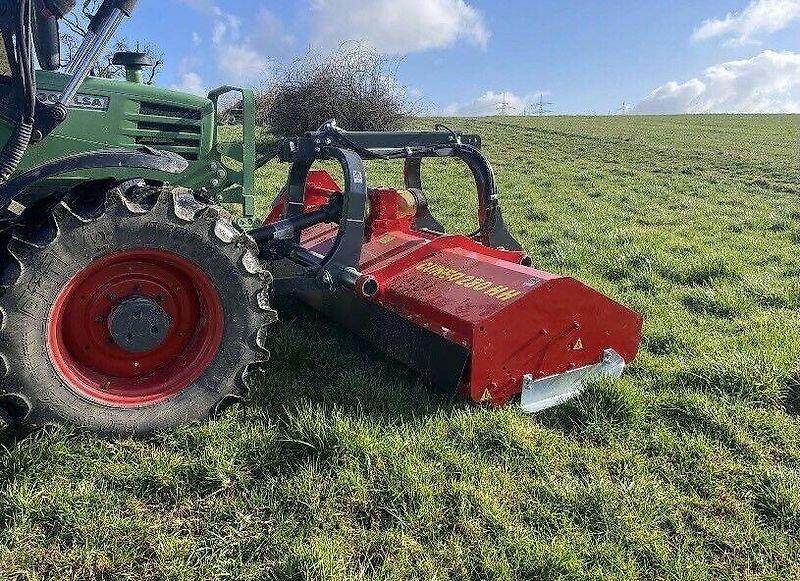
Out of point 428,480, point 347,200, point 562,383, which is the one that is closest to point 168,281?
point 347,200

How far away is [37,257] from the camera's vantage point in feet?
9.52

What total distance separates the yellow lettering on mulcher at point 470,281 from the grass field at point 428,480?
61 centimetres

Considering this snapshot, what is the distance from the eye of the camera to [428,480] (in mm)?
2949

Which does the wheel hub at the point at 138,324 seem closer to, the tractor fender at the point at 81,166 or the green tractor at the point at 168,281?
the green tractor at the point at 168,281

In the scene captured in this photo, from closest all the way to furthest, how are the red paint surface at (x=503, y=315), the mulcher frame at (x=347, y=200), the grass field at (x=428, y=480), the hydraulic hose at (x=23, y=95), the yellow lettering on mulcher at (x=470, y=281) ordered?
1. the grass field at (x=428, y=480)
2. the hydraulic hose at (x=23, y=95)
3. the red paint surface at (x=503, y=315)
4. the yellow lettering on mulcher at (x=470, y=281)
5. the mulcher frame at (x=347, y=200)

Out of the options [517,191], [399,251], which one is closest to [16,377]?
[399,251]

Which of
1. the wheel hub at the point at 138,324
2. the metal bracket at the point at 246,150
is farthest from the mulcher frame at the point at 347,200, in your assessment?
the wheel hub at the point at 138,324

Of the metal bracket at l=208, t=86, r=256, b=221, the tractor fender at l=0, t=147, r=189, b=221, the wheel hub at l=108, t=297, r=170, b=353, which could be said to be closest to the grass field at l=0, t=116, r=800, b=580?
the wheel hub at l=108, t=297, r=170, b=353

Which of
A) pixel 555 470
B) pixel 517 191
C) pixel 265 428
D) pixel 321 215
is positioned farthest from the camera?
pixel 517 191

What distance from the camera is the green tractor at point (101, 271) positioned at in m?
2.94

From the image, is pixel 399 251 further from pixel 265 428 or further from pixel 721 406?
pixel 721 406

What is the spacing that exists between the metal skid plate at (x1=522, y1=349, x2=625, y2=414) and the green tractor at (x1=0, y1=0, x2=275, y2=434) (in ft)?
4.73

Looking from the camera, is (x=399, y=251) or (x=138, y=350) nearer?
(x=138, y=350)

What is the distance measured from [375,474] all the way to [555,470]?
0.84 meters
